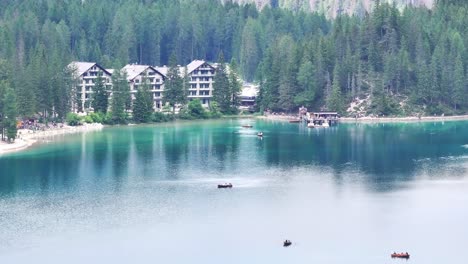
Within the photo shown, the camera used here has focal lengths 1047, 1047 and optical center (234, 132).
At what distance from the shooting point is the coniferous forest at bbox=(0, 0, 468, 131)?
134 m

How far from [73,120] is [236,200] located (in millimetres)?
55730

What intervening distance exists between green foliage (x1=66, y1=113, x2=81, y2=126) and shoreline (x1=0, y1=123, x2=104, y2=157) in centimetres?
81

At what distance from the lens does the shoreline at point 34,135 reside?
3910 inches

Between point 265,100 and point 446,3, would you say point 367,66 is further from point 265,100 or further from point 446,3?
point 446,3

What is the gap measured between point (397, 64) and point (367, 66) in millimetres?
4801

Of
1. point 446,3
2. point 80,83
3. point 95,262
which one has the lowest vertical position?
point 95,262

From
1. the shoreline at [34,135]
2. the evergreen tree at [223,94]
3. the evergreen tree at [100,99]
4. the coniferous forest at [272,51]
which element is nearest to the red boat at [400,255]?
the shoreline at [34,135]

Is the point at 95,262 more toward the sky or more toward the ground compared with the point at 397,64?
more toward the ground

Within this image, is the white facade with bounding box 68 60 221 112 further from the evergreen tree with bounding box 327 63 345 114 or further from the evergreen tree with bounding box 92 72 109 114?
the evergreen tree with bounding box 327 63 345 114

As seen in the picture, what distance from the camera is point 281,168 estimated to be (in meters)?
87.0

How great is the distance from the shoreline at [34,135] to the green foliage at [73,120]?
81 cm

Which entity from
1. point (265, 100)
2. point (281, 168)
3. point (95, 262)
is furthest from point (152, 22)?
point (95, 262)

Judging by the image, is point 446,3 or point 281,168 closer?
point 281,168

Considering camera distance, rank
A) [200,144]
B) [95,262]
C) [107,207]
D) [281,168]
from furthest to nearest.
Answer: [200,144], [281,168], [107,207], [95,262]
